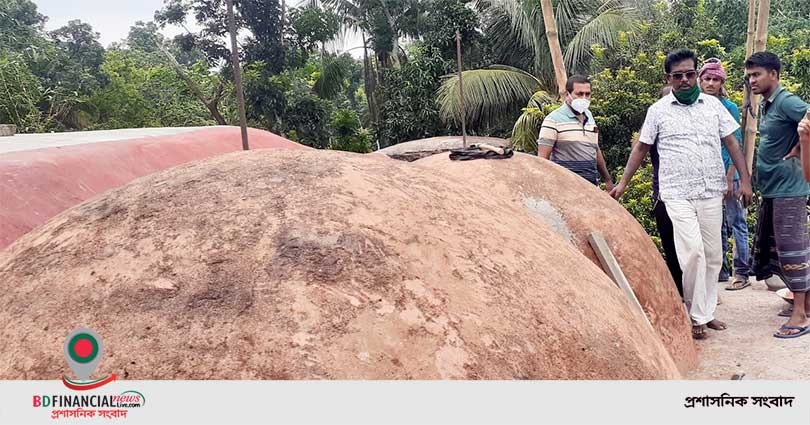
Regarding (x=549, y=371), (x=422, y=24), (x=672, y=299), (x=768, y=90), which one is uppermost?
(x=422, y=24)

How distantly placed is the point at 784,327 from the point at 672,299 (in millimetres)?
824

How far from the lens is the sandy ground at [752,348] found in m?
3.54

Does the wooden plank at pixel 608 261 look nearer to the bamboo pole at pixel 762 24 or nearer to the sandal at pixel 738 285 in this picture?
the sandal at pixel 738 285

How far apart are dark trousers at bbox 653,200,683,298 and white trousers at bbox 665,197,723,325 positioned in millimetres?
255

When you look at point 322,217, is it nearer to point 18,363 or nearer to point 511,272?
point 511,272

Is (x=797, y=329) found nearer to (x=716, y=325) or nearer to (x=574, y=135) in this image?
(x=716, y=325)

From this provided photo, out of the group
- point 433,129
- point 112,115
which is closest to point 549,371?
point 433,129

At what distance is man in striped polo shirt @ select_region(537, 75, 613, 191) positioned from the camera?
475cm

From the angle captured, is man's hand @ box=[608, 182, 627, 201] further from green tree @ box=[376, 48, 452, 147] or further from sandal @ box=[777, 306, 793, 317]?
green tree @ box=[376, 48, 452, 147]

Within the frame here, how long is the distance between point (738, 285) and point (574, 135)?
196 cm

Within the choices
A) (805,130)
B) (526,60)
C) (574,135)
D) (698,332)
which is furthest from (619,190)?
(526,60)

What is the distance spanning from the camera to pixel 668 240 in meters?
4.41

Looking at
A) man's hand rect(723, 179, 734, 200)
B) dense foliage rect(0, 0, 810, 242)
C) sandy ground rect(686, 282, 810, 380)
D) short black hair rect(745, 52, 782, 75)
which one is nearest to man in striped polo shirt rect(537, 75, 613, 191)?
man's hand rect(723, 179, 734, 200)

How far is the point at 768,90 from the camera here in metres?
4.11
